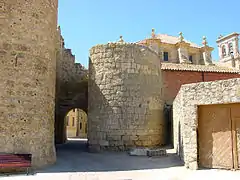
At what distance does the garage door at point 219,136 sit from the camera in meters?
7.35

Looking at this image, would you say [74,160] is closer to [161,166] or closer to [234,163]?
[161,166]

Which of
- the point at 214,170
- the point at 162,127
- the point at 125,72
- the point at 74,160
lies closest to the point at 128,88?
the point at 125,72

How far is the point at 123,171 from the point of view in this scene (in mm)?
8141

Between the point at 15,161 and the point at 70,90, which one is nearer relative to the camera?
the point at 15,161

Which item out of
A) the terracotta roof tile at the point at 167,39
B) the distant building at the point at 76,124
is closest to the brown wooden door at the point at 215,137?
the terracotta roof tile at the point at 167,39

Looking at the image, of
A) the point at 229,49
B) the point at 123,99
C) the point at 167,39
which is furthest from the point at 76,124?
the point at 229,49

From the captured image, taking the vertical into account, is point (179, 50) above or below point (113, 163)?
above

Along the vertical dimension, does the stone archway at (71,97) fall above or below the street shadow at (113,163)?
above

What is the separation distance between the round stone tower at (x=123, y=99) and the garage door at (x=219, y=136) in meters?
4.68

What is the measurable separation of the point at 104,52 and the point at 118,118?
3.59 metres

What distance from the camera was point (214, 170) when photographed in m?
7.45

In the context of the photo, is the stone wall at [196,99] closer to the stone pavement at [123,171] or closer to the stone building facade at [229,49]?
the stone pavement at [123,171]

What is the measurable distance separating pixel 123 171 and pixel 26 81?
179 inches

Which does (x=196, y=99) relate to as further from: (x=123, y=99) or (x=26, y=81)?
(x=26, y=81)
